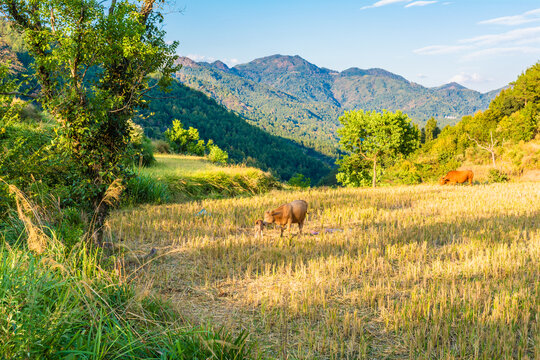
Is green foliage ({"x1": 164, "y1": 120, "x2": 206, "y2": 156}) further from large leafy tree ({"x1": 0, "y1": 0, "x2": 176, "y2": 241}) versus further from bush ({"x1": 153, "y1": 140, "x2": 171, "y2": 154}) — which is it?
large leafy tree ({"x1": 0, "y1": 0, "x2": 176, "y2": 241})

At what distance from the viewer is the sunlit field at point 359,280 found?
305cm

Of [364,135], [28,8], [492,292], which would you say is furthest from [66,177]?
[364,135]

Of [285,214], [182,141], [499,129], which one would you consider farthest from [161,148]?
[499,129]

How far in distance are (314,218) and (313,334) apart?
225 inches

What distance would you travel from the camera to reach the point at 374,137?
81.9 feet

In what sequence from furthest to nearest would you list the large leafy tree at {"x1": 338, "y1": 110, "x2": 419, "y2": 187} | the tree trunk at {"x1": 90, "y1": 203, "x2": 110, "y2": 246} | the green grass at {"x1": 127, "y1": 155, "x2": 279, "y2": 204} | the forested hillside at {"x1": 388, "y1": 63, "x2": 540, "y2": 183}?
the forested hillside at {"x1": 388, "y1": 63, "x2": 540, "y2": 183}
the large leafy tree at {"x1": 338, "y1": 110, "x2": 419, "y2": 187}
the green grass at {"x1": 127, "y1": 155, "x2": 279, "y2": 204}
the tree trunk at {"x1": 90, "y1": 203, "x2": 110, "y2": 246}

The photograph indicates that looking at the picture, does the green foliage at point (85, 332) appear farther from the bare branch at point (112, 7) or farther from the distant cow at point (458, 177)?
the distant cow at point (458, 177)

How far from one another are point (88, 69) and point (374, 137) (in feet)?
75.1

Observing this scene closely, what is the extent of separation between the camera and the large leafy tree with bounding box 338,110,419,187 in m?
24.6

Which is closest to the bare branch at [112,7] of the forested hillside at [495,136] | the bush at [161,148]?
the bush at [161,148]

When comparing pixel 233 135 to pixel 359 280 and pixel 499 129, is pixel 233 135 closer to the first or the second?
pixel 499 129

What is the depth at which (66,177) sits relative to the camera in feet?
18.4

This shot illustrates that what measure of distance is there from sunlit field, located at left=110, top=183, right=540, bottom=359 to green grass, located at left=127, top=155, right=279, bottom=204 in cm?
248

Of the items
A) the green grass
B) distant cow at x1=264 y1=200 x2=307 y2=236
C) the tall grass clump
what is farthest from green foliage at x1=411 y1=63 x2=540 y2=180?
the tall grass clump
